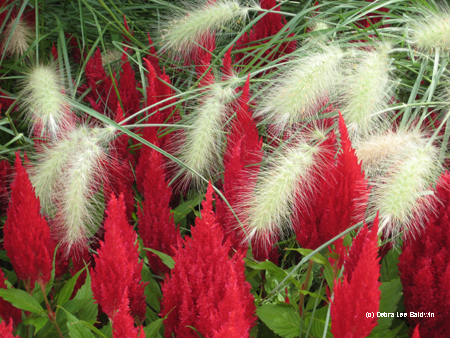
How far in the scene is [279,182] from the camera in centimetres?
106

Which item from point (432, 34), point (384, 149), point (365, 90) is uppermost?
point (432, 34)

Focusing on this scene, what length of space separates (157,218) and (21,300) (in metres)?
0.32

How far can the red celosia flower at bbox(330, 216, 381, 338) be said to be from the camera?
68 centimetres

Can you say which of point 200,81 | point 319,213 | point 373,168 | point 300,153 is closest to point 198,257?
point 319,213

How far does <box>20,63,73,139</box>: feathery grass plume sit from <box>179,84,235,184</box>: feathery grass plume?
338 millimetres

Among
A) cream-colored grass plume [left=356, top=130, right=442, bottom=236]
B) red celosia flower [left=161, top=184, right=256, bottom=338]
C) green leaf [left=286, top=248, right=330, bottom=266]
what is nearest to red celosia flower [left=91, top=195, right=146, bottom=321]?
red celosia flower [left=161, top=184, right=256, bottom=338]

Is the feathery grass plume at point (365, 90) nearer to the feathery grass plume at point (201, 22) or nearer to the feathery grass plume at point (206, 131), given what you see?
the feathery grass plume at point (206, 131)

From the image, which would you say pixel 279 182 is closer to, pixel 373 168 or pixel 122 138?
pixel 373 168

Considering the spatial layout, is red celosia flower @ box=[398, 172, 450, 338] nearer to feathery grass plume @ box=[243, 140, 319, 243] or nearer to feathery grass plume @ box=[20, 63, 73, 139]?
feathery grass plume @ box=[243, 140, 319, 243]

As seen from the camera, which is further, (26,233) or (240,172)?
(240,172)

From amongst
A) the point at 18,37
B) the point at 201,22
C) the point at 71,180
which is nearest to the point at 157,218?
the point at 71,180

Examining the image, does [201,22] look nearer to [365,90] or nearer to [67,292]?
[365,90]

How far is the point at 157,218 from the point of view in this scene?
111cm

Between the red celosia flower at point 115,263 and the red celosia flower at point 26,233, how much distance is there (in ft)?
0.48
